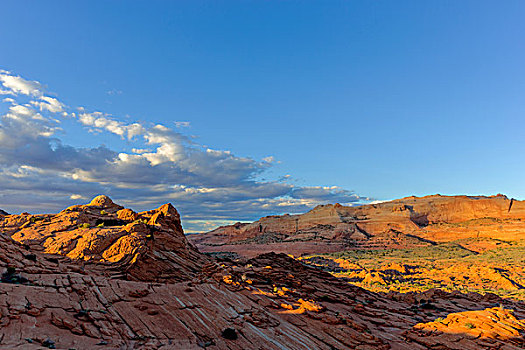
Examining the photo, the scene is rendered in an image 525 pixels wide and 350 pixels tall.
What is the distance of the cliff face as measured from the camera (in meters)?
81.9

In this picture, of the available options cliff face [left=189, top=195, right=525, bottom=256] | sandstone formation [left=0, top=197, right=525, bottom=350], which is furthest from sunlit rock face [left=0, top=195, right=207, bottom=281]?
cliff face [left=189, top=195, right=525, bottom=256]

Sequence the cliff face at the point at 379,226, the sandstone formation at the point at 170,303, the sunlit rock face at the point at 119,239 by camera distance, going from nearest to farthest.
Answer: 1. the sandstone formation at the point at 170,303
2. the sunlit rock face at the point at 119,239
3. the cliff face at the point at 379,226

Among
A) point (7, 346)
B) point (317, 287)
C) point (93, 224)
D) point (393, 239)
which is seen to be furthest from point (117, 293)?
point (393, 239)

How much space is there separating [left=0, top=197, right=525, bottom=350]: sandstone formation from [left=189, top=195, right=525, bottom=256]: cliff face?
2137 inches

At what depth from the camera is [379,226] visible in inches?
3925

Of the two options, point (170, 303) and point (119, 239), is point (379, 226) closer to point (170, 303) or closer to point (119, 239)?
point (119, 239)

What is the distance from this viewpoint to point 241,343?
1155cm

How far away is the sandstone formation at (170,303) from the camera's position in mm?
10273

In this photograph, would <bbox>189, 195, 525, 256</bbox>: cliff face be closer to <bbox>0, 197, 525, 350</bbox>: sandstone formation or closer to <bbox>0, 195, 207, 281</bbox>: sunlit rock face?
<bbox>0, 195, 207, 281</bbox>: sunlit rock face

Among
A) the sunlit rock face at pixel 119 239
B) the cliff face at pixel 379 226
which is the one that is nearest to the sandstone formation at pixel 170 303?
the sunlit rock face at pixel 119 239

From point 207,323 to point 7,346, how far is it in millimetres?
6537

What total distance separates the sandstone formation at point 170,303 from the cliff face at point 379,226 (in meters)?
54.3

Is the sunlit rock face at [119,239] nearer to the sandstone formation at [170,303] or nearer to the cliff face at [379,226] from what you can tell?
the sandstone formation at [170,303]

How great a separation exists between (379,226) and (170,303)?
96759 millimetres
